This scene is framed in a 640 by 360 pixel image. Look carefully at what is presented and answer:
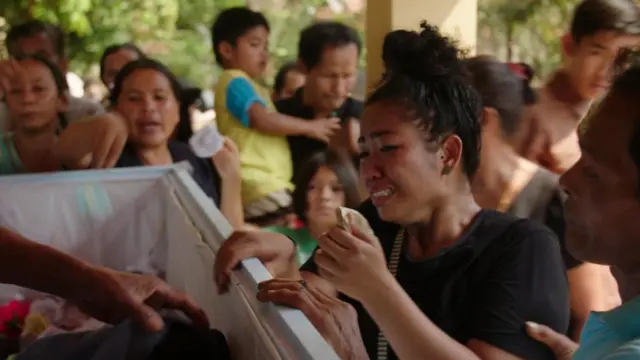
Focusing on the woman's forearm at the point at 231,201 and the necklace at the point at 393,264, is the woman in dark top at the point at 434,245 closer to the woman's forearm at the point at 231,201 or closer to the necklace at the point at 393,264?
the necklace at the point at 393,264

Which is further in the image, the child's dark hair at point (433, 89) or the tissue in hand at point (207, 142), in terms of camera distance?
the tissue in hand at point (207, 142)

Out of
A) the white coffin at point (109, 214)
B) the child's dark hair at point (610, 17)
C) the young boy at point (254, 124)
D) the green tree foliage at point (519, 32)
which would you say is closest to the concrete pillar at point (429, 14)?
the young boy at point (254, 124)

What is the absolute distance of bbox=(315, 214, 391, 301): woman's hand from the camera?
93 cm

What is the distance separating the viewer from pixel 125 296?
1294mm

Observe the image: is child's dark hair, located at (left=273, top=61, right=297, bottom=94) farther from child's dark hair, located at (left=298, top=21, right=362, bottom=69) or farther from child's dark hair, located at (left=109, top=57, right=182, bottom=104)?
child's dark hair, located at (left=109, top=57, right=182, bottom=104)

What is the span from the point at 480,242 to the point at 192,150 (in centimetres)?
143

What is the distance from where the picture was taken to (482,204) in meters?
1.47

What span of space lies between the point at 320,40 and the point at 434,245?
147 centimetres

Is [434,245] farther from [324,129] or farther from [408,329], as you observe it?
[324,129]

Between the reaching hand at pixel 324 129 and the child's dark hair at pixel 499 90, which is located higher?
the child's dark hair at pixel 499 90

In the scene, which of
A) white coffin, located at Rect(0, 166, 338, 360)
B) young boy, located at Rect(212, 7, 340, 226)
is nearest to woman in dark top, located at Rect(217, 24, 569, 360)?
white coffin, located at Rect(0, 166, 338, 360)

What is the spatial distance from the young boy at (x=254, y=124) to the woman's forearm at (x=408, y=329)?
144cm

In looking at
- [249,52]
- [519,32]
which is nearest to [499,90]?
[249,52]

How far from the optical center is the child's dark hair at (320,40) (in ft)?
8.08
